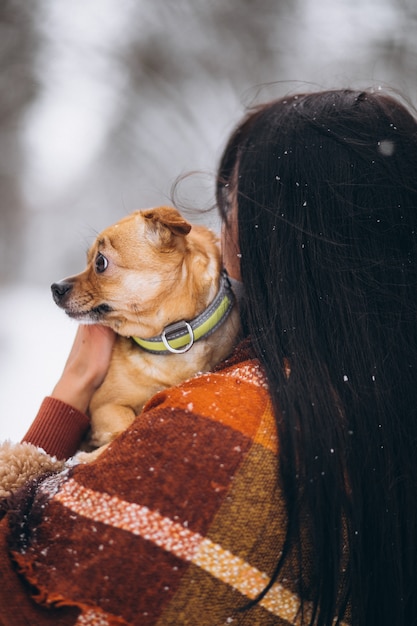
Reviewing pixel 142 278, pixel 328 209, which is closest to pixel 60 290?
pixel 142 278

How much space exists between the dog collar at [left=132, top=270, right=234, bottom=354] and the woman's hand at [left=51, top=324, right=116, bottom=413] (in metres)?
0.23

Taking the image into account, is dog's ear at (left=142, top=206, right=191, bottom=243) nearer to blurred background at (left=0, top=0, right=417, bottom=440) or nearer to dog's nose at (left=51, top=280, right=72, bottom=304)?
dog's nose at (left=51, top=280, right=72, bottom=304)

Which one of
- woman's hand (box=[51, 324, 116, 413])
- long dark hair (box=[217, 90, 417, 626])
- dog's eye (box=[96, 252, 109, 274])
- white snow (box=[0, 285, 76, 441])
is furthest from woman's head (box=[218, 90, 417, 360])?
white snow (box=[0, 285, 76, 441])

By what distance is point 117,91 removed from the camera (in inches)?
241

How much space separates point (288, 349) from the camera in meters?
1.15

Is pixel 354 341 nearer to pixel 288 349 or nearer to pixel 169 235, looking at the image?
pixel 288 349

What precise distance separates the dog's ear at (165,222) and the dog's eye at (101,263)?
0.54 ft

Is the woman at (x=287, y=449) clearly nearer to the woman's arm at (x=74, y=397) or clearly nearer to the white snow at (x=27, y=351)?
the woman's arm at (x=74, y=397)

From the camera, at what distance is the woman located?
0.98m

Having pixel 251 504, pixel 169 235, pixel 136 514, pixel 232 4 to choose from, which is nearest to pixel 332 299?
pixel 251 504

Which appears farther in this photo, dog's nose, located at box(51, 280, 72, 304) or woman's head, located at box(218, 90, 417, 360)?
dog's nose, located at box(51, 280, 72, 304)

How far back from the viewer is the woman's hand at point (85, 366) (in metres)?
1.74

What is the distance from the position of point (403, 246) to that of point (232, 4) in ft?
16.0

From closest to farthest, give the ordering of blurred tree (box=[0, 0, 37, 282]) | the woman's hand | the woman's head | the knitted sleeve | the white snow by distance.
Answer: the woman's head
the knitted sleeve
the woman's hand
the white snow
blurred tree (box=[0, 0, 37, 282])
